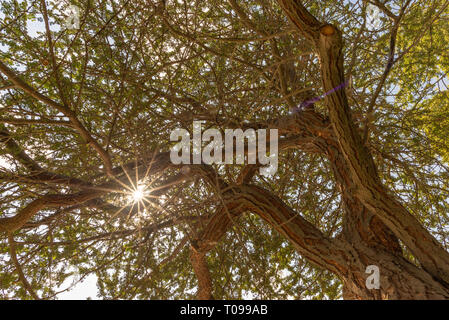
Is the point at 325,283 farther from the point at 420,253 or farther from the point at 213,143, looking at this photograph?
the point at 213,143

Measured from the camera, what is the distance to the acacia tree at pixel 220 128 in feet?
7.55

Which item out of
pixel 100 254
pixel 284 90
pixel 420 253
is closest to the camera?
pixel 420 253

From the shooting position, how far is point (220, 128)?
2.96 meters

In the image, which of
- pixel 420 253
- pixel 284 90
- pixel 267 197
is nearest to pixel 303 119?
pixel 284 90

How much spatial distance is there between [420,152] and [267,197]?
219cm

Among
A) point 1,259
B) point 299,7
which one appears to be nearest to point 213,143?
point 299,7

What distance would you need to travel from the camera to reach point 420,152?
368 cm

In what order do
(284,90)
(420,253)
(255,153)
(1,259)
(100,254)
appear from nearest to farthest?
(420,253)
(284,90)
(1,259)
(255,153)
(100,254)

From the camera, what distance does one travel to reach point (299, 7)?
183cm

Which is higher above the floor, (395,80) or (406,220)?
(395,80)

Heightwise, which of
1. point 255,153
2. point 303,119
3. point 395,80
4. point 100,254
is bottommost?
point 100,254

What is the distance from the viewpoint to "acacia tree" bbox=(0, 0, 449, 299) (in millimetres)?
2301

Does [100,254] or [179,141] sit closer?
[179,141]

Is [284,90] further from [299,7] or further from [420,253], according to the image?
[420,253]
